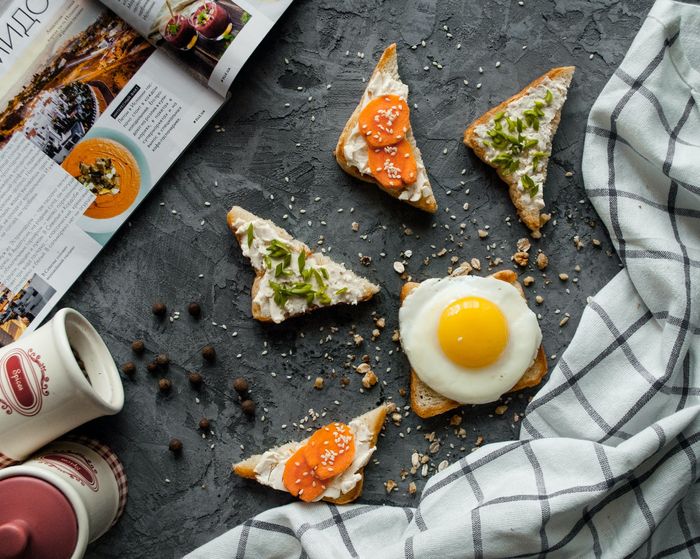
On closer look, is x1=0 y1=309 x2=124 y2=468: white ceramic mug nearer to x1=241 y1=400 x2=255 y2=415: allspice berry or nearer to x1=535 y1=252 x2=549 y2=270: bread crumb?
x1=241 y1=400 x2=255 y2=415: allspice berry

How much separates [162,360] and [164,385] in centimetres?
9

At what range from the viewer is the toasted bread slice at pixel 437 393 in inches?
96.0

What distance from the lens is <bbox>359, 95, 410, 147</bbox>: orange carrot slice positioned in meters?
2.42

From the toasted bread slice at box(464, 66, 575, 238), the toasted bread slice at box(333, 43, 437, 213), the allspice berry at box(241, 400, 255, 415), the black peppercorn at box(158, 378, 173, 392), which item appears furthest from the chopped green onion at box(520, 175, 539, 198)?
the black peppercorn at box(158, 378, 173, 392)

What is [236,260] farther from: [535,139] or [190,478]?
[535,139]

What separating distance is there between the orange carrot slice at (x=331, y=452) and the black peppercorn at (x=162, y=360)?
621mm

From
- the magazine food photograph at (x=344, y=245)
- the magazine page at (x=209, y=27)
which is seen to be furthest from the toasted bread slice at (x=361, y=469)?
the magazine page at (x=209, y=27)

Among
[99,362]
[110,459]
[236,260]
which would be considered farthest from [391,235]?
[110,459]

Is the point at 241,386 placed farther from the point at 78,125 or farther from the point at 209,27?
the point at 209,27

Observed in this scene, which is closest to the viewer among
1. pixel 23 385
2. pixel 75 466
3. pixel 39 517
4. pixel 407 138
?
pixel 39 517

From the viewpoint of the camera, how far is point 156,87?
2531 millimetres

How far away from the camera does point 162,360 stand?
2.51m

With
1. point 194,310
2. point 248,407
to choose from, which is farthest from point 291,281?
point 248,407

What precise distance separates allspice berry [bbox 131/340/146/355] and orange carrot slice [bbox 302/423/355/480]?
0.72 meters
